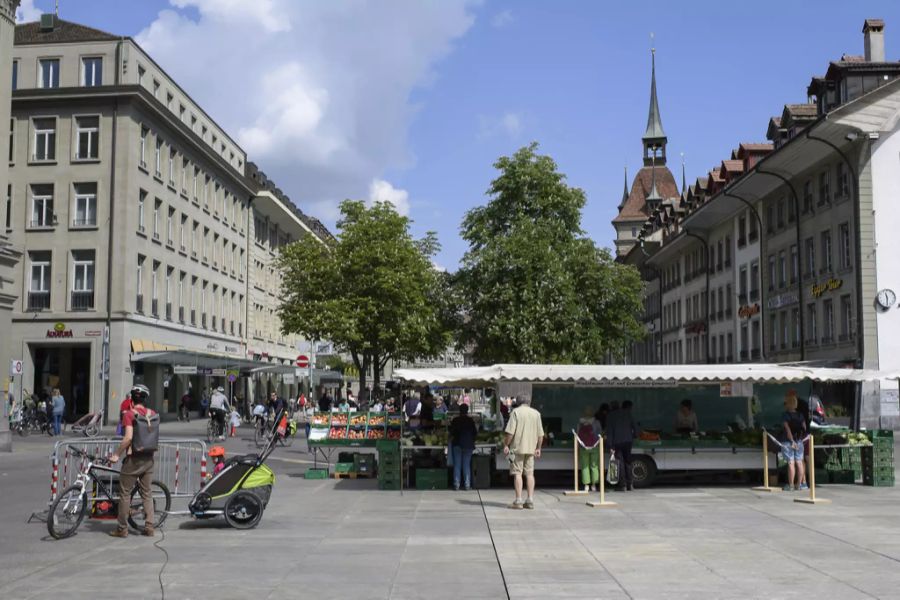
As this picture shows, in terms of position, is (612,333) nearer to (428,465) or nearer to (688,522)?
(428,465)

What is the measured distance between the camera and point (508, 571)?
34.3 ft

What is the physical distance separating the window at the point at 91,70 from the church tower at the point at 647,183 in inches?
3302

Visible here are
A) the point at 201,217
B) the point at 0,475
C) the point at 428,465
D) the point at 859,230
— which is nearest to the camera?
the point at 428,465

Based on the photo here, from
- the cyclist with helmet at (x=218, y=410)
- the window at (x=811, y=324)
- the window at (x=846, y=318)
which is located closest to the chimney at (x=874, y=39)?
the window at (x=811, y=324)

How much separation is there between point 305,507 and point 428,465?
181 inches

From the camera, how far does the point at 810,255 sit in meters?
49.8

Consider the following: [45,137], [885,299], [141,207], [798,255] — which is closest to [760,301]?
[798,255]

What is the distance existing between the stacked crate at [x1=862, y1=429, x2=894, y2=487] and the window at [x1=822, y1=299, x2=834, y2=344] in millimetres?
27770

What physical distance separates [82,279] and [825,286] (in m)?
33.1

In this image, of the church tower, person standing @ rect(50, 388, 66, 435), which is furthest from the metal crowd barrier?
the church tower

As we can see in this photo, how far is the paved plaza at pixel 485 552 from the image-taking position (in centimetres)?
945

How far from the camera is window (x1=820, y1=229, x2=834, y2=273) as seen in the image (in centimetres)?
4739

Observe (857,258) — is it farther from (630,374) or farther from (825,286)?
(630,374)

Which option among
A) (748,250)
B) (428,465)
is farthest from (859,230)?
(428,465)
